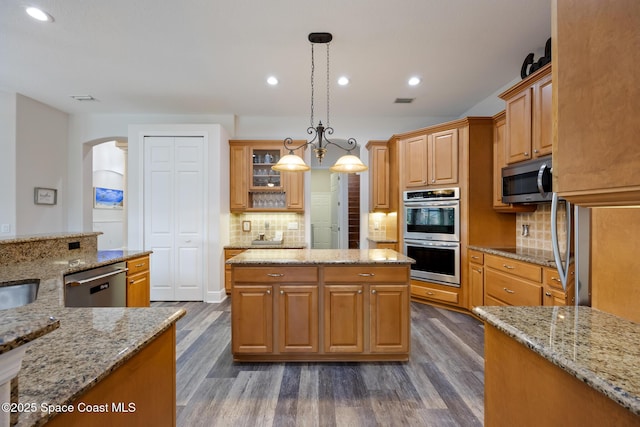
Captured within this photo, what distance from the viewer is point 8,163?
388 cm

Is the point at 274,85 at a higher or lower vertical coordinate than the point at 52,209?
higher

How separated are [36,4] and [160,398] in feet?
10.4

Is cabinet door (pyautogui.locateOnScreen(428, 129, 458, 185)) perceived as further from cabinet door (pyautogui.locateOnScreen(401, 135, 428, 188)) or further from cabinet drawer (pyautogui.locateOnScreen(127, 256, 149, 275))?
cabinet drawer (pyautogui.locateOnScreen(127, 256, 149, 275))

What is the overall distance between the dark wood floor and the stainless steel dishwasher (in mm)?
775

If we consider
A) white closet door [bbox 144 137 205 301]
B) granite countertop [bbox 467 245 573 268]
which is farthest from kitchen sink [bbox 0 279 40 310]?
granite countertop [bbox 467 245 573 268]

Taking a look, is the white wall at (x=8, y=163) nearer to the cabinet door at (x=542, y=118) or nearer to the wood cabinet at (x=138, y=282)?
the wood cabinet at (x=138, y=282)

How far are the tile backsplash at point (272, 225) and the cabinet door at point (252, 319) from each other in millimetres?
2521

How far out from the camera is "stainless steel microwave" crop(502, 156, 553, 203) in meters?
2.51

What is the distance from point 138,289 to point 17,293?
131cm

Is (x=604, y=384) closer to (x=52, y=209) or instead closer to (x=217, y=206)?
(x=217, y=206)

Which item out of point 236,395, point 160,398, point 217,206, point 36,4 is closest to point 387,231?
point 217,206

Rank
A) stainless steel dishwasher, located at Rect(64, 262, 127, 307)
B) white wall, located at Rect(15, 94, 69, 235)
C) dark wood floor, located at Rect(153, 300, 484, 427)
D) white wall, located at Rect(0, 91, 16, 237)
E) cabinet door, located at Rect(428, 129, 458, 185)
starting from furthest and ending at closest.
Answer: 1. white wall, located at Rect(15, 94, 69, 235)
2. white wall, located at Rect(0, 91, 16, 237)
3. cabinet door, located at Rect(428, 129, 458, 185)
4. stainless steel dishwasher, located at Rect(64, 262, 127, 307)
5. dark wood floor, located at Rect(153, 300, 484, 427)

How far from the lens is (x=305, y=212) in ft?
15.9

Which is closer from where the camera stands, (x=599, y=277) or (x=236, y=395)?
(x=599, y=277)
